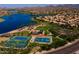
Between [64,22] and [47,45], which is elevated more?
[64,22]

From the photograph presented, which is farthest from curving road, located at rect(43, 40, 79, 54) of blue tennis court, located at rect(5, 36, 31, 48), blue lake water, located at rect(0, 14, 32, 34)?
blue lake water, located at rect(0, 14, 32, 34)

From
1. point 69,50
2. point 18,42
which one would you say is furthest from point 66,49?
point 18,42

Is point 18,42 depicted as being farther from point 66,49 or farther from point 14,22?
point 66,49

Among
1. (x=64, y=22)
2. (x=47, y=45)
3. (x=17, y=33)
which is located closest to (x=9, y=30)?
(x=17, y=33)

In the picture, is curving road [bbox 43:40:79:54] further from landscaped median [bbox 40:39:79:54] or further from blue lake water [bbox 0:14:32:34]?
blue lake water [bbox 0:14:32:34]

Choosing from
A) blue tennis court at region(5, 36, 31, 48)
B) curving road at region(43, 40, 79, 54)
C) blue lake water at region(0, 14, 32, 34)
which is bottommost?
curving road at region(43, 40, 79, 54)
